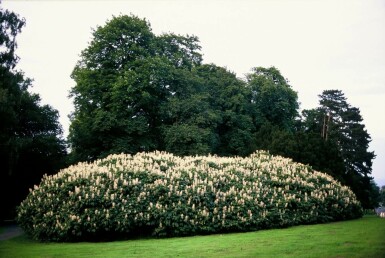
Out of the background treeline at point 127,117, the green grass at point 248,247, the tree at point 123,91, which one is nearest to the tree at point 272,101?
the background treeline at point 127,117

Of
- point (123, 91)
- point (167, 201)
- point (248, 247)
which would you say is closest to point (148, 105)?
point (123, 91)

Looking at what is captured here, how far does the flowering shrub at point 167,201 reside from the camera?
11.7 meters

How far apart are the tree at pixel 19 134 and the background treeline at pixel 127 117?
64 millimetres

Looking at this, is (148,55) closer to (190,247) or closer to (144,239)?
(144,239)

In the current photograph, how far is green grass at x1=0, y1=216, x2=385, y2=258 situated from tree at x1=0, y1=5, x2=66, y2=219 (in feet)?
43.7

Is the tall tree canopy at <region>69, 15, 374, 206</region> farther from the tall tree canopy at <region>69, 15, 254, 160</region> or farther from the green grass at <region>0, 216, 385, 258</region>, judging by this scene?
the green grass at <region>0, 216, 385, 258</region>

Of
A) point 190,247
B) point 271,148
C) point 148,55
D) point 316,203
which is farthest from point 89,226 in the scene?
point 148,55

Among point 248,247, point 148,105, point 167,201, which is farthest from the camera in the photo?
point 148,105

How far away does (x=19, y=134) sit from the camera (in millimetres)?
28328

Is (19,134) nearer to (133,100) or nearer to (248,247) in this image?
(133,100)

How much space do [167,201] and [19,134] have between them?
20.7 m

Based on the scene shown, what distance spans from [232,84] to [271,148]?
777 inches

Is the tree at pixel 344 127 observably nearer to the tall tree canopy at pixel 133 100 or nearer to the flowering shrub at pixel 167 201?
the tall tree canopy at pixel 133 100

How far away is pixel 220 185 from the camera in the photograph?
1348 cm
